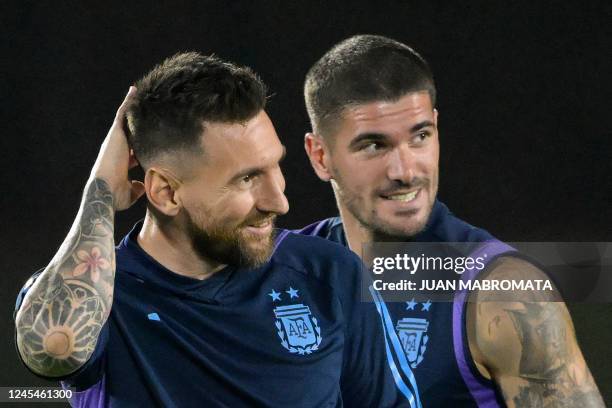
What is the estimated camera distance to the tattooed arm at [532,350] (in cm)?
235

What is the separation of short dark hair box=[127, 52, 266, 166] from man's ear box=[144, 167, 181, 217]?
3 centimetres

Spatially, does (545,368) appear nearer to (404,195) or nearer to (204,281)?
(404,195)

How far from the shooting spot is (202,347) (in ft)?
6.27

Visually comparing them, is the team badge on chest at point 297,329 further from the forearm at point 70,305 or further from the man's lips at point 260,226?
the forearm at point 70,305

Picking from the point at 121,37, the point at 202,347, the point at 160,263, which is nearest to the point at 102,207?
the point at 160,263

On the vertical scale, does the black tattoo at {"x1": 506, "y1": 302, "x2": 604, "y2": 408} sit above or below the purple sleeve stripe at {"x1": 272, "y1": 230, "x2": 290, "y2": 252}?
below

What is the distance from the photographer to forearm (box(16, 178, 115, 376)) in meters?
1.81

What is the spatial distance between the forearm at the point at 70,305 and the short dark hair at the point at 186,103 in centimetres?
18

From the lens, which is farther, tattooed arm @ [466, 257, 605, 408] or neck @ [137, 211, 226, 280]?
tattooed arm @ [466, 257, 605, 408]

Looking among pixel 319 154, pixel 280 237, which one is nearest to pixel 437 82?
pixel 319 154

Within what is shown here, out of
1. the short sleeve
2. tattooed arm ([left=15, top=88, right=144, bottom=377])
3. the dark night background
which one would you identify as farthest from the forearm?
the dark night background

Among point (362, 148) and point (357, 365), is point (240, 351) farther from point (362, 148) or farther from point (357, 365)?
point (362, 148)

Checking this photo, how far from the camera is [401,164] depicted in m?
2.56

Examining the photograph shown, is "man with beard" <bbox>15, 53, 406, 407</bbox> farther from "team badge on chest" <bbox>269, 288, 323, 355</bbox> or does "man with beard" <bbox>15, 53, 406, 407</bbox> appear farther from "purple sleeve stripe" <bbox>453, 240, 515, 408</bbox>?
"purple sleeve stripe" <bbox>453, 240, 515, 408</bbox>
